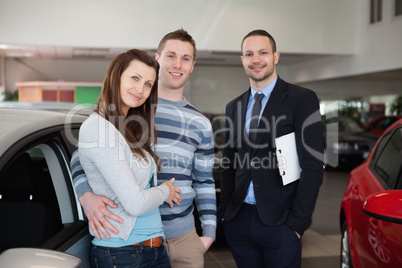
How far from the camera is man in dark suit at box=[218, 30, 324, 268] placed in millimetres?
2607

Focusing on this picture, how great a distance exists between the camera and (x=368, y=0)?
14938 mm

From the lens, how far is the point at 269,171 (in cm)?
269

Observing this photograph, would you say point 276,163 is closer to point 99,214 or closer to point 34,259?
point 99,214

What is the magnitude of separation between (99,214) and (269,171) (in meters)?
1.20

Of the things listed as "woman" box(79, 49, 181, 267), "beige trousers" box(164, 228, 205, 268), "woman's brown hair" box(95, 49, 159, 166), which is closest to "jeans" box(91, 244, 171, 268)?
"woman" box(79, 49, 181, 267)

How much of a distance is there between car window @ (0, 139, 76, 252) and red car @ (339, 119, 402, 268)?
4.48ft

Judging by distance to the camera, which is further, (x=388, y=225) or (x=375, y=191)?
(x=375, y=191)

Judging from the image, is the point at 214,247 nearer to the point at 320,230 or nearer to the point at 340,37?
the point at 320,230

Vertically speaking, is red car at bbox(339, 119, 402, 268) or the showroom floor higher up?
red car at bbox(339, 119, 402, 268)

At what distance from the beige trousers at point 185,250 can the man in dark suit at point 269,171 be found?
47cm

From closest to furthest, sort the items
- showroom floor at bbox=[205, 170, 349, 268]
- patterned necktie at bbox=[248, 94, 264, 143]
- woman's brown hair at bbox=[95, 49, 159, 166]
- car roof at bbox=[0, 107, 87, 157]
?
car roof at bbox=[0, 107, 87, 157], woman's brown hair at bbox=[95, 49, 159, 166], patterned necktie at bbox=[248, 94, 264, 143], showroom floor at bbox=[205, 170, 349, 268]

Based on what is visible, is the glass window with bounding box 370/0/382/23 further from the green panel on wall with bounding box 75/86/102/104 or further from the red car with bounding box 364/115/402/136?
the green panel on wall with bounding box 75/86/102/104

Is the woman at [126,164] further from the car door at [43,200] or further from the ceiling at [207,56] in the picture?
the ceiling at [207,56]

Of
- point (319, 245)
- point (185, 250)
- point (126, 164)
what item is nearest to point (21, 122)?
point (126, 164)
